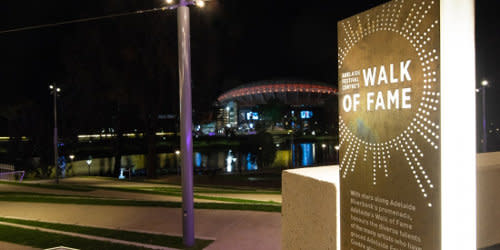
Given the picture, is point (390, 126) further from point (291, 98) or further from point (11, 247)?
point (291, 98)

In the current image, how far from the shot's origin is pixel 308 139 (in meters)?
107

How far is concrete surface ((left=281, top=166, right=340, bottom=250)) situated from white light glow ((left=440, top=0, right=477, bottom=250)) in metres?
1.50

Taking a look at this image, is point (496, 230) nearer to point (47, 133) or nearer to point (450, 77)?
point (450, 77)

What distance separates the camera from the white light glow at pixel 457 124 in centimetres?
286

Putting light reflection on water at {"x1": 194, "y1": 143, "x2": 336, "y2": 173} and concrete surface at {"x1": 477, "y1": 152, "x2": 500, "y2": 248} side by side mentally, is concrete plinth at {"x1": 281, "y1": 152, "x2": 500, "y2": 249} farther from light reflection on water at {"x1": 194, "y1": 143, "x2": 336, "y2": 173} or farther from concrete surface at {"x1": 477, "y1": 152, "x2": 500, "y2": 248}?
light reflection on water at {"x1": 194, "y1": 143, "x2": 336, "y2": 173}

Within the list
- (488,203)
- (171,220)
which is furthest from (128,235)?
(488,203)

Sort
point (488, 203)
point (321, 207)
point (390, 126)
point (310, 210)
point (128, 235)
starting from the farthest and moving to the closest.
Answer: point (128, 235)
point (488, 203)
point (310, 210)
point (321, 207)
point (390, 126)

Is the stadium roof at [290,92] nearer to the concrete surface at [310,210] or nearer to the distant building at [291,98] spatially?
the distant building at [291,98]

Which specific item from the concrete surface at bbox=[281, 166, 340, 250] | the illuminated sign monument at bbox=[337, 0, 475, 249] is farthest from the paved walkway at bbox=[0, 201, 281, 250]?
the illuminated sign monument at bbox=[337, 0, 475, 249]

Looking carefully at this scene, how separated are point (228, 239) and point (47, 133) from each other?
4048cm

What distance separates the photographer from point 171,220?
10.0 meters

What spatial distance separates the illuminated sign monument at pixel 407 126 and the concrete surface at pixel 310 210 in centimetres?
46

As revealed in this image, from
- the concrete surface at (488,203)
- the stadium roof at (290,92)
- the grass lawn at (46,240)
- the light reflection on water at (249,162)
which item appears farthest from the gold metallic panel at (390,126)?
the stadium roof at (290,92)

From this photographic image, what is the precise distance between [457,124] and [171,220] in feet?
27.8
